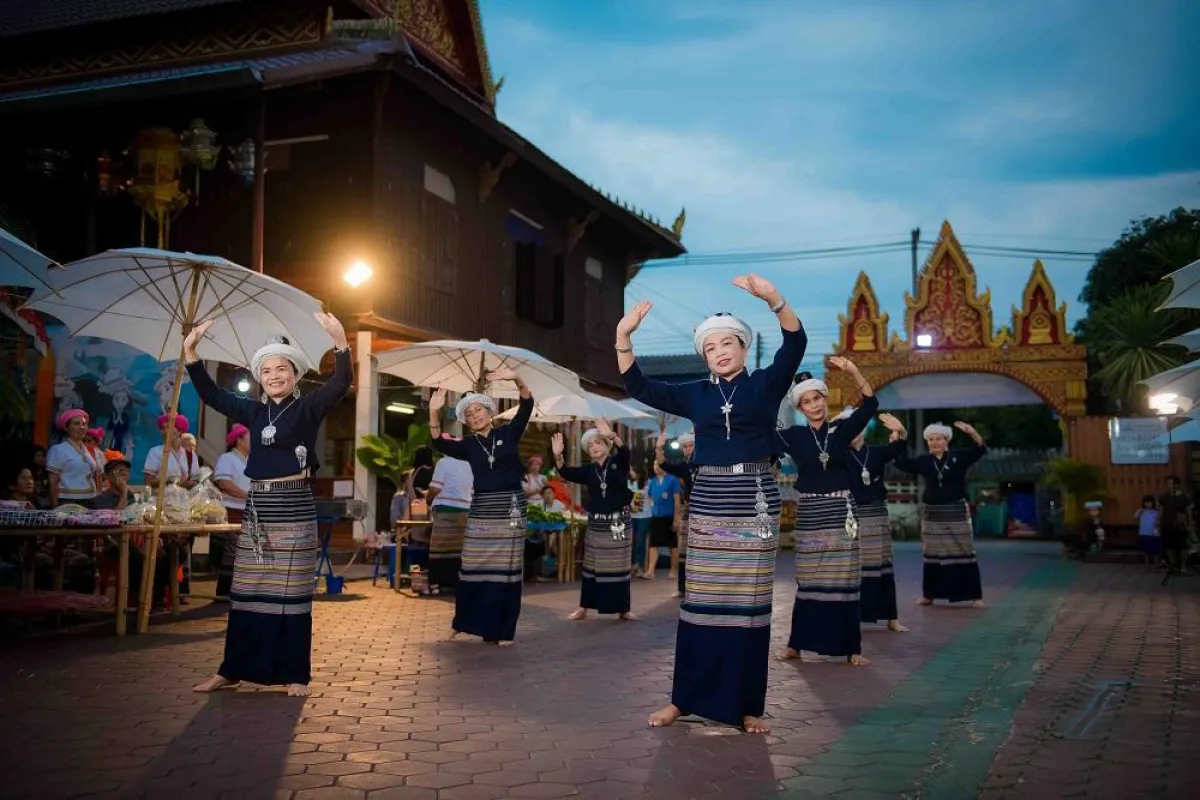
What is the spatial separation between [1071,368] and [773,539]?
19.6 metres

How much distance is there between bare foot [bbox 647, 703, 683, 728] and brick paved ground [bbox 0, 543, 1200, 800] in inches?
5.9

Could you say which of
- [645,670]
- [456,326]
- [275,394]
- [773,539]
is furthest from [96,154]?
[773,539]

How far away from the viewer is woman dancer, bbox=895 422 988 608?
37.7 feet

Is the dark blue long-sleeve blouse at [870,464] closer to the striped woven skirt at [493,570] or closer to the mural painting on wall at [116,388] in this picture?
the striped woven skirt at [493,570]

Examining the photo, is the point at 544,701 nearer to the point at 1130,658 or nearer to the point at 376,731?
the point at 376,731

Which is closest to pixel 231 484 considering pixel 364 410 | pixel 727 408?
pixel 364 410

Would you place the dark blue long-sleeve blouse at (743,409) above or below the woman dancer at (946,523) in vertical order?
above

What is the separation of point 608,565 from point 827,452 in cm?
344

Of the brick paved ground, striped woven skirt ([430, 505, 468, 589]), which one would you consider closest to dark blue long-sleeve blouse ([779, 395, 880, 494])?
the brick paved ground

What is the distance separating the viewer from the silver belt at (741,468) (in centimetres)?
546

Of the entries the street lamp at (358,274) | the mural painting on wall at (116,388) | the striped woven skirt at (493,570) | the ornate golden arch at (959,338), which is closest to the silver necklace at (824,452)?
the striped woven skirt at (493,570)

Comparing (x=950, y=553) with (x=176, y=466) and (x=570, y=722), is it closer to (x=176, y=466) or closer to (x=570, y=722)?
(x=570, y=722)

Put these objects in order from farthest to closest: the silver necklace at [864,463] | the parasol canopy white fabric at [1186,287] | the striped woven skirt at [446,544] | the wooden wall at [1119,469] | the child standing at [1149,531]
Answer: the wooden wall at [1119,469] → the child standing at [1149,531] → the striped woven skirt at [446,544] → the silver necklace at [864,463] → the parasol canopy white fabric at [1186,287]

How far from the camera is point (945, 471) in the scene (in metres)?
11.5
